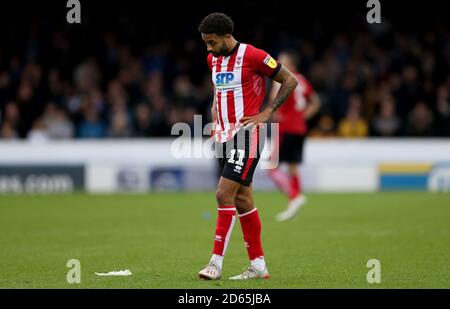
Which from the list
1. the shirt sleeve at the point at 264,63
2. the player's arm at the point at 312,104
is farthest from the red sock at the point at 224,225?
the player's arm at the point at 312,104

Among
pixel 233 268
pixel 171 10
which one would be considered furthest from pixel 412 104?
pixel 233 268

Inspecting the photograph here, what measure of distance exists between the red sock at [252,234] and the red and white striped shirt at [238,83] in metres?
0.72

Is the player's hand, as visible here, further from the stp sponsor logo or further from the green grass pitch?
the green grass pitch

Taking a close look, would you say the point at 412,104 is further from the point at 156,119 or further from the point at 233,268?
the point at 233,268

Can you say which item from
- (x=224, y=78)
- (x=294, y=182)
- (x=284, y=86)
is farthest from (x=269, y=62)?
(x=294, y=182)

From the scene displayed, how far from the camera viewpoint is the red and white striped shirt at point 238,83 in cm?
807

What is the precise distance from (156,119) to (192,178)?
1.87 metres

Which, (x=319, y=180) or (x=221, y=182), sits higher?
(x=221, y=182)

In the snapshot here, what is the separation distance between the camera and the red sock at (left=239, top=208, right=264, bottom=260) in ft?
26.7

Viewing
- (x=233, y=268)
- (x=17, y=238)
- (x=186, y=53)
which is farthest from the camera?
(x=186, y=53)

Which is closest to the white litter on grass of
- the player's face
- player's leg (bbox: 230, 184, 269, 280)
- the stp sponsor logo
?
player's leg (bbox: 230, 184, 269, 280)

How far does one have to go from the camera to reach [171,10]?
2516 centimetres

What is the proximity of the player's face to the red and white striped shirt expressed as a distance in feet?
0.37

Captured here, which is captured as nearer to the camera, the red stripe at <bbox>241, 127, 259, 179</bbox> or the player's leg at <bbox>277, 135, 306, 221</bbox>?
the red stripe at <bbox>241, 127, 259, 179</bbox>
